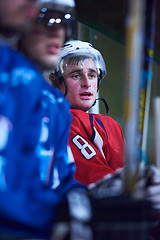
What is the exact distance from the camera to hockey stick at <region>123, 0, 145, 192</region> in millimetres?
692

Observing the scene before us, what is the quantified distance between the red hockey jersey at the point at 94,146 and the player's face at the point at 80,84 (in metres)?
0.06

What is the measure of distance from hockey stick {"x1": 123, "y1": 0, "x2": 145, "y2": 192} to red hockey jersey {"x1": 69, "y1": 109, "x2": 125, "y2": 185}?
513 mm

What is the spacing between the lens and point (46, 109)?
1.00 metres

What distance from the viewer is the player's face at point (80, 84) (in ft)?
5.03

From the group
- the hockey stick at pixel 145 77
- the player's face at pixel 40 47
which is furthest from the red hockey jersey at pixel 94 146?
the player's face at pixel 40 47

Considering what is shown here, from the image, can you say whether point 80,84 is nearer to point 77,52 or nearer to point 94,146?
point 77,52

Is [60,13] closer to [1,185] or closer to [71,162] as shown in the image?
[71,162]

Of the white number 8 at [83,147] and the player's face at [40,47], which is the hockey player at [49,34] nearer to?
the player's face at [40,47]

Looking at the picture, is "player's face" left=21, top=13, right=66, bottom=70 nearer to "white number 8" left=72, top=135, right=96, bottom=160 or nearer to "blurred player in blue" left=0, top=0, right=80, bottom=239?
"blurred player in blue" left=0, top=0, right=80, bottom=239

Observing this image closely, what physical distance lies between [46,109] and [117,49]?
1.48 m

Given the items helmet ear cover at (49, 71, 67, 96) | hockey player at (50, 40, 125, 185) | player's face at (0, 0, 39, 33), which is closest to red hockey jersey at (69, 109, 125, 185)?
hockey player at (50, 40, 125, 185)

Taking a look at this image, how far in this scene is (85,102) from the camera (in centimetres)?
154

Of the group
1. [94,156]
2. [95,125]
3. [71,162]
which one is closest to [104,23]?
[95,125]

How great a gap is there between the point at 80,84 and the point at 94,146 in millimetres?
310
